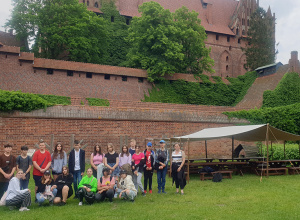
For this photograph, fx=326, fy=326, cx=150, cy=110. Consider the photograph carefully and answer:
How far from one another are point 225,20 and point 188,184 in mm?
39252

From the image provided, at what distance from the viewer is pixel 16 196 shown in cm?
782

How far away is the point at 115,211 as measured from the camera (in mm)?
7617

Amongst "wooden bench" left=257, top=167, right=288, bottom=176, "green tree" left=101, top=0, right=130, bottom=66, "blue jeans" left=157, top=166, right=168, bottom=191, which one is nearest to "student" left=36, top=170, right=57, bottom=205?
"blue jeans" left=157, top=166, right=168, bottom=191

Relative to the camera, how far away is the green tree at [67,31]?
2973 cm

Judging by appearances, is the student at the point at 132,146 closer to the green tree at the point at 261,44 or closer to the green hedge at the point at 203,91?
the green hedge at the point at 203,91

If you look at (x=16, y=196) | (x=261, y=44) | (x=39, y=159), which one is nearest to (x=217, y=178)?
(x=39, y=159)

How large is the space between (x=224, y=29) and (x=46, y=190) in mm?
41190

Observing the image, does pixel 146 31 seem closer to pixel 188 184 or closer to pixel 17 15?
pixel 17 15

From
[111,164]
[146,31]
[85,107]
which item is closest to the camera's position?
[111,164]

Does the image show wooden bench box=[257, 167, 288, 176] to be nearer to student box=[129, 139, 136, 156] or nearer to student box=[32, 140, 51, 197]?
student box=[129, 139, 136, 156]

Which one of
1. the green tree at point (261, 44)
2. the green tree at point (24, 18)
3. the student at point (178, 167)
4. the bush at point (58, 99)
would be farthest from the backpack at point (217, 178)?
the green tree at point (261, 44)

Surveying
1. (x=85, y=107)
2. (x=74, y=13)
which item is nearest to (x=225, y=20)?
(x=74, y=13)

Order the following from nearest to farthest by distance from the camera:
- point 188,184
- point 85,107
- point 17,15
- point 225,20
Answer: point 188,184 < point 85,107 < point 17,15 < point 225,20

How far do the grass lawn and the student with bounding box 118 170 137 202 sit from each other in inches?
7.3
